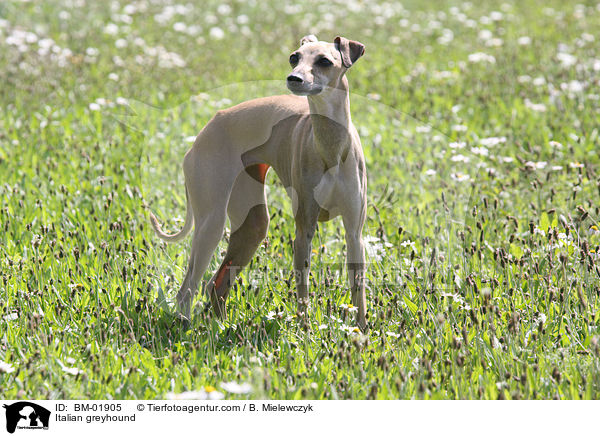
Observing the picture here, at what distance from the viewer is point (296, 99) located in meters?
4.99

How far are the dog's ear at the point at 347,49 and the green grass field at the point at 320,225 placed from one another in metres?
1.39

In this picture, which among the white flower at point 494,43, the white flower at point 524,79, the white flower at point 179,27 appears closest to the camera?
the white flower at point 524,79

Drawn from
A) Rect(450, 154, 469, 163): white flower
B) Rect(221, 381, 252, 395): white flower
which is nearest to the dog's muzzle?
Rect(221, 381, 252, 395): white flower

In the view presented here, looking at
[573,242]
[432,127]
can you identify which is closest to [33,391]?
[573,242]

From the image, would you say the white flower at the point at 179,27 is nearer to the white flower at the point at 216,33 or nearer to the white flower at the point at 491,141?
the white flower at the point at 216,33

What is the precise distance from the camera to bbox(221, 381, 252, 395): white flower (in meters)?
3.88

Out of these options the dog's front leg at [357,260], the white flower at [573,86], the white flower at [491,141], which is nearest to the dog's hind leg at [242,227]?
the dog's front leg at [357,260]

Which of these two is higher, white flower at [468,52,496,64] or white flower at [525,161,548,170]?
white flower at [525,161,548,170]

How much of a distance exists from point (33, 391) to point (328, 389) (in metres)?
1.45

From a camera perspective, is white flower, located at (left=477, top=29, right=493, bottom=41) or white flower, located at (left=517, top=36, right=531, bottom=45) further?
white flower, located at (left=477, top=29, right=493, bottom=41)

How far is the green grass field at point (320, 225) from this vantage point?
4262 millimetres
